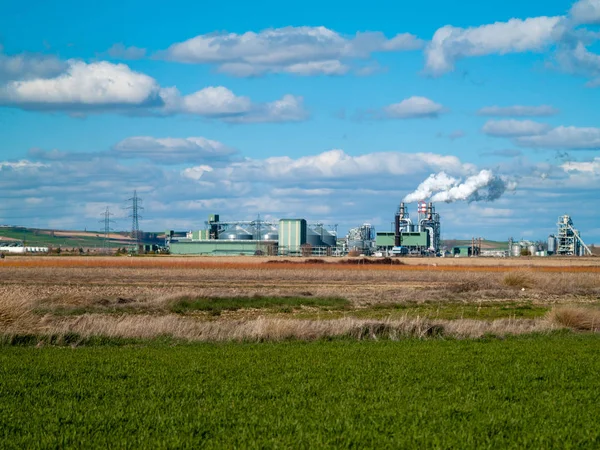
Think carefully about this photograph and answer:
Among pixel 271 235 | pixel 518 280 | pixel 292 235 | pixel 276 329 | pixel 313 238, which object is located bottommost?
pixel 518 280

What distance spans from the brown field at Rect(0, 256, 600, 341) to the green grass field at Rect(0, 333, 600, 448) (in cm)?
354

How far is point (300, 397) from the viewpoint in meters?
15.5

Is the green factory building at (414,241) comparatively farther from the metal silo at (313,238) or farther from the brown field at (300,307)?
the brown field at (300,307)

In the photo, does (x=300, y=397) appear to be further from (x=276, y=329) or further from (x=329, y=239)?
(x=329, y=239)

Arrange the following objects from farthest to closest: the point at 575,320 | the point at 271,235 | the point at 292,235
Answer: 1. the point at 271,235
2. the point at 292,235
3. the point at 575,320

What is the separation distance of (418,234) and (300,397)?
5904 inches

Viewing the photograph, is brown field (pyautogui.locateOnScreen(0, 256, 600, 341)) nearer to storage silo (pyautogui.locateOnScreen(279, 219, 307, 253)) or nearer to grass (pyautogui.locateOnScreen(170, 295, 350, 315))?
grass (pyautogui.locateOnScreen(170, 295, 350, 315))

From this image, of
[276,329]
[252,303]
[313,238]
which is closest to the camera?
[276,329]

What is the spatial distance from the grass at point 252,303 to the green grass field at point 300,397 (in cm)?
1928

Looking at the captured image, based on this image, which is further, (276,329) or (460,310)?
(460,310)

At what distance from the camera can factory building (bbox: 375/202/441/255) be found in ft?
527

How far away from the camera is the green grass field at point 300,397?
12320 millimetres

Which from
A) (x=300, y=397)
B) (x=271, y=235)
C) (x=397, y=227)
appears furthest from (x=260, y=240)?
(x=300, y=397)

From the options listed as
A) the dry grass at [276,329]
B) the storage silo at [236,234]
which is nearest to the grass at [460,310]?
the dry grass at [276,329]
